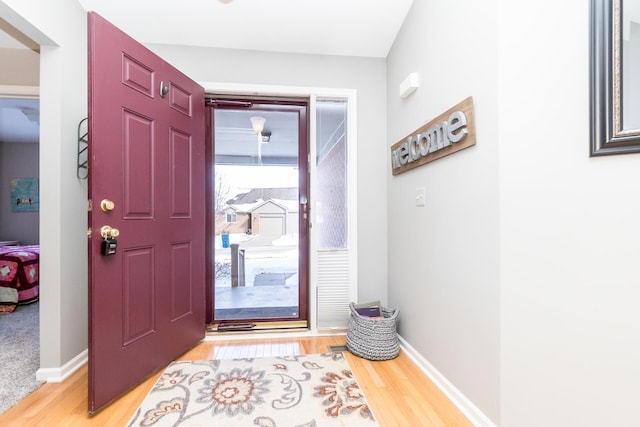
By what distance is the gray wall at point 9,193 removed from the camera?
520 centimetres

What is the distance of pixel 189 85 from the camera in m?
2.19

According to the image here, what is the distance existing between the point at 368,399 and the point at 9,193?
7032mm

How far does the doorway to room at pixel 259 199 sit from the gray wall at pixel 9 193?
4.93 m

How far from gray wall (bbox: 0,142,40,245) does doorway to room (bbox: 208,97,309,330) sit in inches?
194

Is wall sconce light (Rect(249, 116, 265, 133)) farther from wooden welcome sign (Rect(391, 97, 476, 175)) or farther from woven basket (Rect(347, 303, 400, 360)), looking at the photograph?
woven basket (Rect(347, 303, 400, 360))

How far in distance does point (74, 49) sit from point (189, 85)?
703 mm

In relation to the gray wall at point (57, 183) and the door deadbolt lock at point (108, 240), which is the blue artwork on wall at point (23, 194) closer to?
the gray wall at point (57, 183)

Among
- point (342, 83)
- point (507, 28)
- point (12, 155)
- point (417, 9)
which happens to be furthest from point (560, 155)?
point (12, 155)

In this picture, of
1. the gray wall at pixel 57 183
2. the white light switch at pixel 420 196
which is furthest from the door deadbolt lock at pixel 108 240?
the white light switch at pixel 420 196

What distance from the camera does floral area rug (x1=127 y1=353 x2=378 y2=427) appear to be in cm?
144

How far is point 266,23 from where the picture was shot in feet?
7.26

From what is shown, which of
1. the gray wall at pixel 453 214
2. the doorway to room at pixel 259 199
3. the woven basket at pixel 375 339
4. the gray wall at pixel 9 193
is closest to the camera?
the gray wall at pixel 453 214

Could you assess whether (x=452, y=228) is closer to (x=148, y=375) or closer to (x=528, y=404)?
(x=528, y=404)

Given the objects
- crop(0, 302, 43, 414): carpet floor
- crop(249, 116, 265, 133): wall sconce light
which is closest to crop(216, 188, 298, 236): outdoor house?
crop(249, 116, 265, 133): wall sconce light
